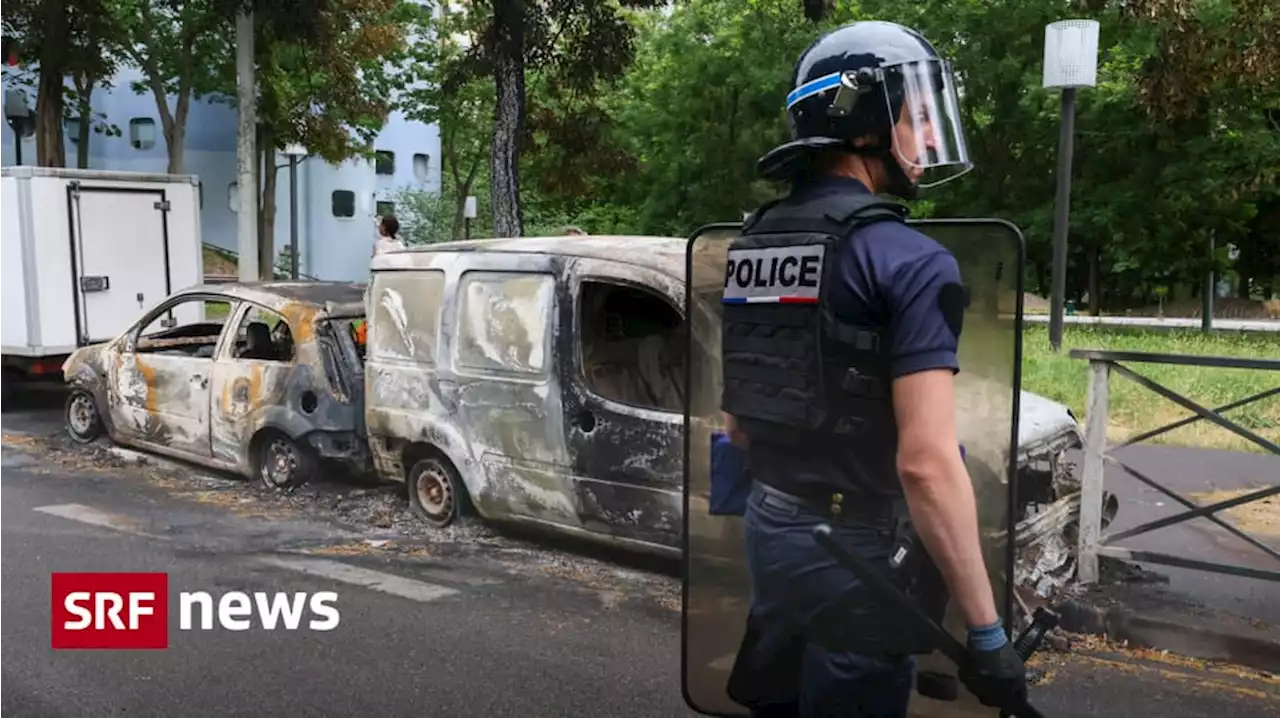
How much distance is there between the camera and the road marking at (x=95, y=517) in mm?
6949

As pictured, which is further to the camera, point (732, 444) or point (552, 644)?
point (552, 644)

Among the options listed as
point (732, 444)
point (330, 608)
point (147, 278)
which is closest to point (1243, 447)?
A: point (330, 608)

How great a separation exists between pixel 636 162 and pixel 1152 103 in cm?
733

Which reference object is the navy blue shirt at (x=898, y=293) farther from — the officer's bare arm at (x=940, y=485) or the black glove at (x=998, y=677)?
the black glove at (x=998, y=677)

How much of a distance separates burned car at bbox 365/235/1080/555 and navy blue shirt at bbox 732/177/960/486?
335 cm

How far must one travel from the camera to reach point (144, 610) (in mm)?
5496

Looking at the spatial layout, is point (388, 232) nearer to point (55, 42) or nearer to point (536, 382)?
point (536, 382)

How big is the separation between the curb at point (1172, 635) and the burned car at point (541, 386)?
56 cm

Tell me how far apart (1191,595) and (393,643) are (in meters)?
3.85

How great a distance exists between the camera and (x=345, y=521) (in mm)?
7223

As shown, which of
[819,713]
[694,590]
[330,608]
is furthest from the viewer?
[330,608]

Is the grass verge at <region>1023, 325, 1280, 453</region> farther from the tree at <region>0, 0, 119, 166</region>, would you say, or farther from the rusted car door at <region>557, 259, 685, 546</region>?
the tree at <region>0, 0, 119, 166</region>

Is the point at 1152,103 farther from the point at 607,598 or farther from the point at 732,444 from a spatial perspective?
the point at 732,444

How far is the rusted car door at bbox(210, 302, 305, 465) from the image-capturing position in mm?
7789
